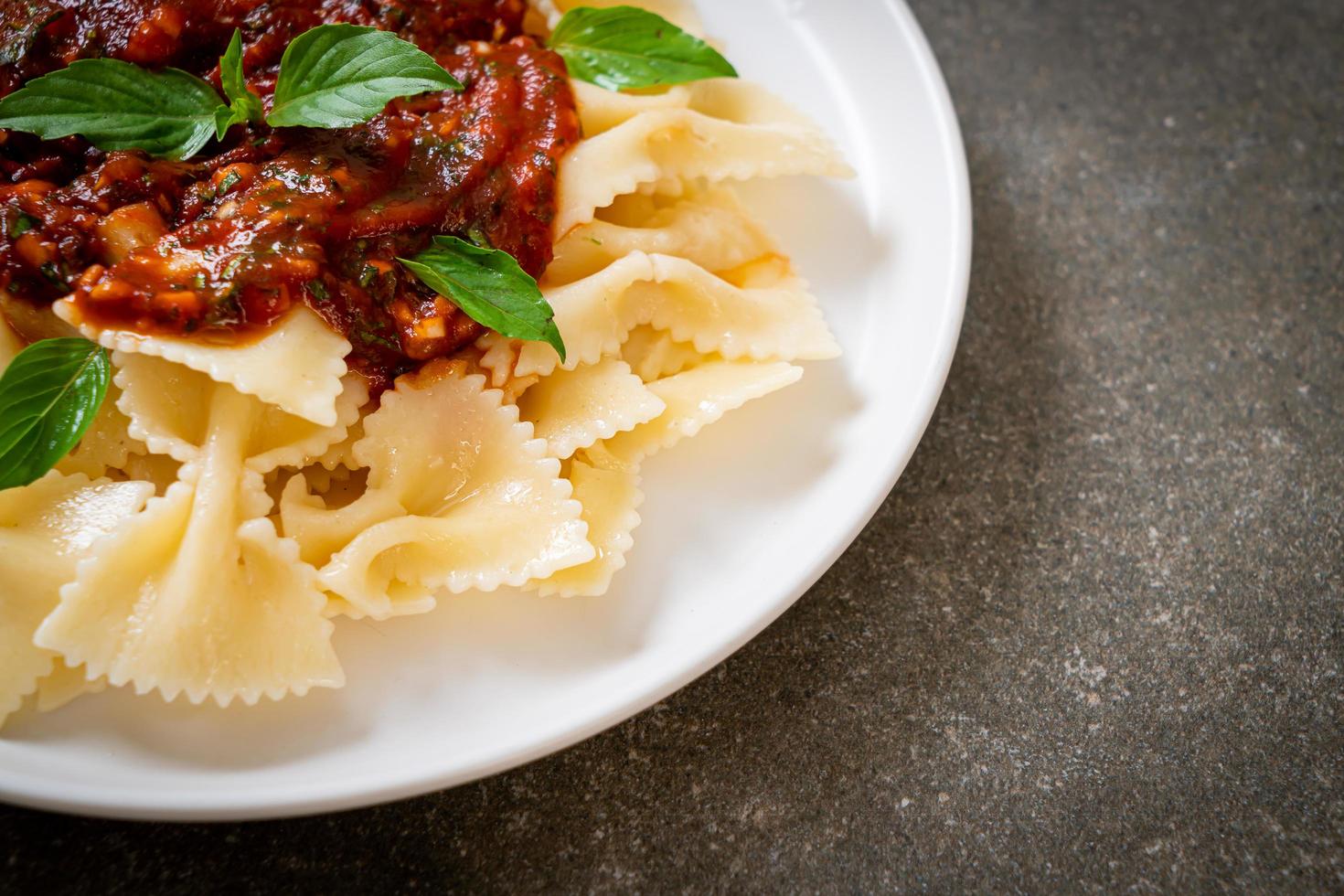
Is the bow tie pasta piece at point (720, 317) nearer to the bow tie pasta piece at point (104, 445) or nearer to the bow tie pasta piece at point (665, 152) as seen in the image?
the bow tie pasta piece at point (665, 152)

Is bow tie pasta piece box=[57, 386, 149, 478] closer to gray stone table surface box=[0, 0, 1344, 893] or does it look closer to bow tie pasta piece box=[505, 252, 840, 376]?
gray stone table surface box=[0, 0, 1344, 893]

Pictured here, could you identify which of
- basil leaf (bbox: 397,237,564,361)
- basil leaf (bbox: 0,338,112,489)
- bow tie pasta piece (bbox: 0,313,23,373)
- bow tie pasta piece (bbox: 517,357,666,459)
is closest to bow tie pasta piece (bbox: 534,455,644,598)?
bow tie pasta piece (bbox: 517,357,666,459)

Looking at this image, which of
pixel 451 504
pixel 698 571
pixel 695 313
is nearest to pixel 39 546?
pixel 451 504

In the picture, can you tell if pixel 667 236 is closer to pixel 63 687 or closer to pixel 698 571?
pixel 698 571

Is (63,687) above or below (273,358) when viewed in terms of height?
below

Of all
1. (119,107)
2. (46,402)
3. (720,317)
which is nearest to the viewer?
(46,402)

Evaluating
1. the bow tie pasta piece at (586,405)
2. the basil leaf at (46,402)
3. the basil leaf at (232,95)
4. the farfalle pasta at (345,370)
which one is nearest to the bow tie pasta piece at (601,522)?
the farfalle pasta at (345,370)
